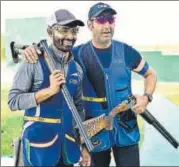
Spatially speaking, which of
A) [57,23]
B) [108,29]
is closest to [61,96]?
[57,23]

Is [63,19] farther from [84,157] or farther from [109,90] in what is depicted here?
[84,157]

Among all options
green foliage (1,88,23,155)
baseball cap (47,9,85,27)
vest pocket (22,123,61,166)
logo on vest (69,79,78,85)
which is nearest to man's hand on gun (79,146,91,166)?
vest pocket (22,123,61,166)

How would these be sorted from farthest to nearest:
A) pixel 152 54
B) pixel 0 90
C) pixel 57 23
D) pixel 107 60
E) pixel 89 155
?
pixel 0 90
pixel 152 54
pixel 107 60
pixel 89 155
pixel 57 23

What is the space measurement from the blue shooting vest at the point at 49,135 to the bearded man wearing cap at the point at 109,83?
28 centimetres

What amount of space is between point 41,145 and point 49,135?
50 millimetres

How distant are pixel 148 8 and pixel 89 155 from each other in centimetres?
83

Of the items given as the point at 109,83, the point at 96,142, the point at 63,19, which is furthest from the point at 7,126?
the point at 63,19

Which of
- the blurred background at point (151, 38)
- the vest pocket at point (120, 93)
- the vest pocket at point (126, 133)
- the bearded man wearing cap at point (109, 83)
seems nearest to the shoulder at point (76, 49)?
the bearded man wearing cap at point (109, 83)

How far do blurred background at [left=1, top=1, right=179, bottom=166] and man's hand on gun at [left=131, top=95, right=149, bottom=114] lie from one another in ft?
0.44

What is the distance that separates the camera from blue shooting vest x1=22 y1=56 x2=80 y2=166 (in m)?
1.90

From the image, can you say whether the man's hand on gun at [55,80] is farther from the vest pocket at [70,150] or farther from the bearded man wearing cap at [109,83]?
the bearded man wearing cap at [109,83]

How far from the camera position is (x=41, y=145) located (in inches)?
75.2

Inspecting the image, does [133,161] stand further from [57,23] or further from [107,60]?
[57,23]

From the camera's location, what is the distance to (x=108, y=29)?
2162 millimetres
